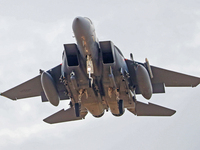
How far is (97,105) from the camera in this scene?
56.4 feet

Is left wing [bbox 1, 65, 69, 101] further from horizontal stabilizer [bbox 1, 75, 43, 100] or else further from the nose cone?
the nose cone

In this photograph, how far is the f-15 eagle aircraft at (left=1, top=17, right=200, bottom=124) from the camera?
47.5 feet

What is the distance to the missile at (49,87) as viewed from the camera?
1534 cm

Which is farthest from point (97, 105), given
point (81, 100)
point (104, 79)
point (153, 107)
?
point (153, 107)

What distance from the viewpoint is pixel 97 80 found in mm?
15625

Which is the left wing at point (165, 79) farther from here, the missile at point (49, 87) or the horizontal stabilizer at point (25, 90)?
the horizontal stabilizer at point (25, 90)

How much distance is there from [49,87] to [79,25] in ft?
12.4

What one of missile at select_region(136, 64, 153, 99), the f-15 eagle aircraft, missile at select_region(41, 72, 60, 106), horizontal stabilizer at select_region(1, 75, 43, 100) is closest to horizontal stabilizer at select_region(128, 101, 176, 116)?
the f-15 eagle aircraft

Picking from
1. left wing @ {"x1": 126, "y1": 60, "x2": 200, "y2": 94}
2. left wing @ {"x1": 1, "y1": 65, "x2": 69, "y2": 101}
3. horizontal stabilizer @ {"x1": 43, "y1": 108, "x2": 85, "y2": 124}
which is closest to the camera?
left wing @ {"x1": 126, "y1": 60, "x2": 200, "y2": 94}

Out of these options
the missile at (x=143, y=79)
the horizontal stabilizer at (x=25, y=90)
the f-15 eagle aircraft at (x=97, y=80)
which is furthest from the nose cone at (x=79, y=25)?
the horizontal stabilizer at (x=25, y=90)

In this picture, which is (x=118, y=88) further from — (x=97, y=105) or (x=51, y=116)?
(x=51, y=116)

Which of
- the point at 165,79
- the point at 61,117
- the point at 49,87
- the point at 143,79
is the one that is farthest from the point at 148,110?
the point at 49,87

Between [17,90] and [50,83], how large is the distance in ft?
10.9

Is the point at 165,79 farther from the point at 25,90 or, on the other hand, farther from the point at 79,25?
the point at 25,90
